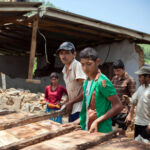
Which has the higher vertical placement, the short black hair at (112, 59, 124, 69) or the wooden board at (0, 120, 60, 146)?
the short black hair at (112, 59, 124, 69)

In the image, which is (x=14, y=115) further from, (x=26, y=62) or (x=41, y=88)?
(x=26, y=62)

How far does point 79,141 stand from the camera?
135 cm

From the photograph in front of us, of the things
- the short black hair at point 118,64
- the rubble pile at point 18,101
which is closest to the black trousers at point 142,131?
the short black hair at point 118,64

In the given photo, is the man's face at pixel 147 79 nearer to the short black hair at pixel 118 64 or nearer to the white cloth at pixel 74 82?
the short black hair at pixel 118 64

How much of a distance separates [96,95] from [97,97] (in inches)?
0.7

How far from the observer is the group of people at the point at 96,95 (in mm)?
1759

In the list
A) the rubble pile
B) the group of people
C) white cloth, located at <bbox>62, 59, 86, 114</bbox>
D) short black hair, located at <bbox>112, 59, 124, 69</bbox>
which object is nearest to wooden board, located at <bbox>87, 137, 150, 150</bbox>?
the group of people

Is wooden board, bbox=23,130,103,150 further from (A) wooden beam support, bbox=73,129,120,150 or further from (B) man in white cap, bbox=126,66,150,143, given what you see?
(B) man in white cap, bbox=126,66,150,143

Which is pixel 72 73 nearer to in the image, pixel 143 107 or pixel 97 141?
pixel 143 107

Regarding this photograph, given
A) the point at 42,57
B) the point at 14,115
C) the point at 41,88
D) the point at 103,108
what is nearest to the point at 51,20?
the point at 41,88

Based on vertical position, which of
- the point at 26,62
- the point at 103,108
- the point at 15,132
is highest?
the point at 26,62

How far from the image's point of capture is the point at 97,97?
1.80 metres

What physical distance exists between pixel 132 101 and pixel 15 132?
2.00 metres

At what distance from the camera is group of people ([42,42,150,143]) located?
1759mm
